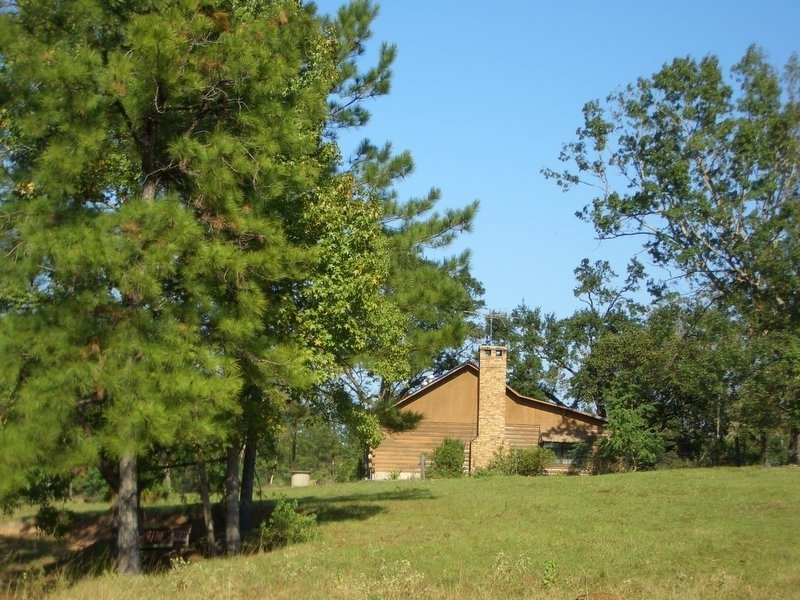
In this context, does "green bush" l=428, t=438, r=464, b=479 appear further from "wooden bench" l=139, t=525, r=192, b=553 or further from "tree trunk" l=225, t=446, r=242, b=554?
"tree trunk" l=225, t=446, r=242, b=554

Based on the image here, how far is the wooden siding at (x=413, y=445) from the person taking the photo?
3984 cm

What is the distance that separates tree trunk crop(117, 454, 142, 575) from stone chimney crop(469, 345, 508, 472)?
24.9 m

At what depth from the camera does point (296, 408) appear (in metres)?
18.7

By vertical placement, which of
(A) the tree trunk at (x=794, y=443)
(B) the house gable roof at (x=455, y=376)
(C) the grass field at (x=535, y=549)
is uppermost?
(B) the house gable roof at (x=455, y=376)

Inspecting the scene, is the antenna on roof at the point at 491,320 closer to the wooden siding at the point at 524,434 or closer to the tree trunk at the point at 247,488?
the wooden siding at the point at 524,434

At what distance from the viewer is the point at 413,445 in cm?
4019

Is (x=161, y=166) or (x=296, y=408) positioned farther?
(x=296, y=408)

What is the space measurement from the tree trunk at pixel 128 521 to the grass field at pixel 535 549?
590 millimetres

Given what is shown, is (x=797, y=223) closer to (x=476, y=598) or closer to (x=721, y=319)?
(x=721, y=319)

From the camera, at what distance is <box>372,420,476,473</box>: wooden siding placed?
131 feet

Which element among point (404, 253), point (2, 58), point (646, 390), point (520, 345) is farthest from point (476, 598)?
point (520, 345)

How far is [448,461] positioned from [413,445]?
4148 millimetres

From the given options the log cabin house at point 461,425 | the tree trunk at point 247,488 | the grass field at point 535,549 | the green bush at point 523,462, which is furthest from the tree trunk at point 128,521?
the log cabin house at point 461,425

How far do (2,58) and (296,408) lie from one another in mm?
8854
